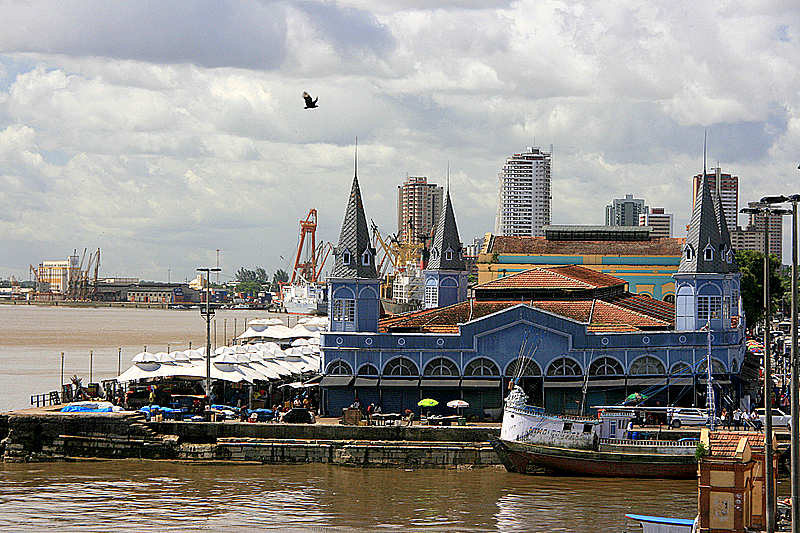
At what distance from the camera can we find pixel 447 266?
66062 millimetres

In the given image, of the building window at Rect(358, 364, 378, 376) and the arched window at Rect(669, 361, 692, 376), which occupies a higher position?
the arched window at Rect(669, 361, 692, 376)

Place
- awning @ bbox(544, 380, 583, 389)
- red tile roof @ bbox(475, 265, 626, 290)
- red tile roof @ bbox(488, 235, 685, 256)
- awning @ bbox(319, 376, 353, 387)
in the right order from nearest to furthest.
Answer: awning @ bbox(544, 380, 583, 389)
awning @ bbox(319, 376, 353, 387)
red tile roof @ bbox(475, 265, 626, 290)
red tile roof @ bbox(488, 235, 685, 256)

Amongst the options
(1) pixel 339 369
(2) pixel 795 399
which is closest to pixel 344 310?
(1) pixel 339 369

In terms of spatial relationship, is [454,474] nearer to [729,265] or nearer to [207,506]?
[207,506]

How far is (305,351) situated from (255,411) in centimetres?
2420

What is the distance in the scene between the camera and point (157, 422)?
47.9m

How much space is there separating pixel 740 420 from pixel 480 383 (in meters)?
11.8

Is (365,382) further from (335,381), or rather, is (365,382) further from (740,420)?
(740,420)

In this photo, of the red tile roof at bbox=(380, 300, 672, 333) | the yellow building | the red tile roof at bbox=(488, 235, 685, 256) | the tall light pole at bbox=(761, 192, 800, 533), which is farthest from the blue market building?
the red tile roof at bbox=(488, 235, 685, 256)

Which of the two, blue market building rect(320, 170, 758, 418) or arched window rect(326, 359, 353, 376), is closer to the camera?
blue market building rect(320, 170, 758, 418)

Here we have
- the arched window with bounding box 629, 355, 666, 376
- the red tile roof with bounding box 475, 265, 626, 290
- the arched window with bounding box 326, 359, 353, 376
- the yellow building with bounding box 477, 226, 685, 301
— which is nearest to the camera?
the arched window with bounding box 629, 355, 666, 376

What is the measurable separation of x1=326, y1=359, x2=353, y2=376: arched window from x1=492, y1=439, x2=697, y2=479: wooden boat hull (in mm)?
11154

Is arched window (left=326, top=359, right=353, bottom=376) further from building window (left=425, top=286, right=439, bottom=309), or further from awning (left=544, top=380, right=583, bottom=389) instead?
building window (left=425, top=286, right=439, bottom=309)

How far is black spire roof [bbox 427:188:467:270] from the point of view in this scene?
65.8 metres
